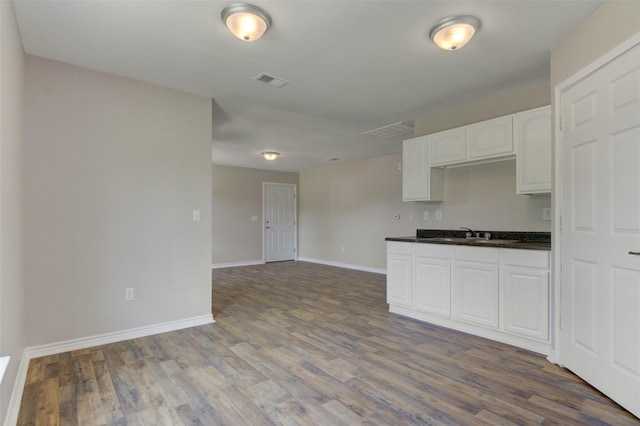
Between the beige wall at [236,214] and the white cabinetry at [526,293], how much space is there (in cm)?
609

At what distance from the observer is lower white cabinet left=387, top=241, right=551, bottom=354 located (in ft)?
8.80

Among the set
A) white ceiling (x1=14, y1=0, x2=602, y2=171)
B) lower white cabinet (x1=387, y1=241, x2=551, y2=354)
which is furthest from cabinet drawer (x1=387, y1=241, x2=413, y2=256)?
white ceiling (x1=14, y1=0, x2=602, y2=171)

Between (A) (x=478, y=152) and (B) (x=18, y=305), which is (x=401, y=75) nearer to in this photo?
(A) (x=478, y=152)

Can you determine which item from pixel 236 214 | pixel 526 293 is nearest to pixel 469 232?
pixel 526 293

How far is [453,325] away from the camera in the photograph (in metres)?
3.25

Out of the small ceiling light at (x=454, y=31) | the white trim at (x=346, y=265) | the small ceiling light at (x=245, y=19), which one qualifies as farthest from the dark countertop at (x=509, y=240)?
the white trim at (x=346, y=265)

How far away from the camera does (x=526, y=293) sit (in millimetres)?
2734

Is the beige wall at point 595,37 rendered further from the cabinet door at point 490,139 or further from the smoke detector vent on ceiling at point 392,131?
the smoke detector vent on ceiling at point 392,131

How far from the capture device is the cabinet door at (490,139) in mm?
3143

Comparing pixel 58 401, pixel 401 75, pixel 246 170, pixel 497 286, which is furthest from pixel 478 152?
pixel 246 170

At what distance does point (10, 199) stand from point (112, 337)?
1.54 meters

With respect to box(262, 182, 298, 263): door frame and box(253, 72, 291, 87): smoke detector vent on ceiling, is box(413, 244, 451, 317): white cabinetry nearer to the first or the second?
box(253, 72, 291, 87): smoke detector vent on ceiling

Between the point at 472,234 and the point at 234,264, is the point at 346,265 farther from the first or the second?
the point at 472,234

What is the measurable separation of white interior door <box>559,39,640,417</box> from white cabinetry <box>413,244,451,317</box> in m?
1.02
